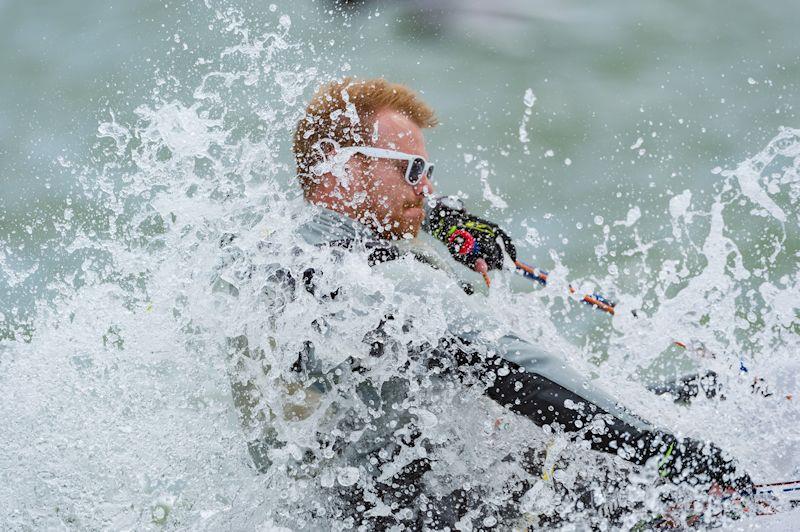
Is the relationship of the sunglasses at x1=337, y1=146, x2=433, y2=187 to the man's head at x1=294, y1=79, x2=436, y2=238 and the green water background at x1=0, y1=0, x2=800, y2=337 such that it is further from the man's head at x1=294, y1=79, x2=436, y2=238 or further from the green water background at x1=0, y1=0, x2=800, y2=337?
the green water background at x1=0, y1=0, x2=800, y2=337

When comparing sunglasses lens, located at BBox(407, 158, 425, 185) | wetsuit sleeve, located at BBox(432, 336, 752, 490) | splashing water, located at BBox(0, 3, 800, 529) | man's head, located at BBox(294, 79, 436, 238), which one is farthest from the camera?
sunglasses lens, located at BBox(407, 158, 425, 185)

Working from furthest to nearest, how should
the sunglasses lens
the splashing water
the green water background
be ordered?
the green water background
the sunglasses lens
the splashing water

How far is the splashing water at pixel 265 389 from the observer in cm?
264

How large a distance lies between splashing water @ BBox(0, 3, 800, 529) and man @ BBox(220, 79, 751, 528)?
0.01 m

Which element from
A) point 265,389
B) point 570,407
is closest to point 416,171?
point 265,389

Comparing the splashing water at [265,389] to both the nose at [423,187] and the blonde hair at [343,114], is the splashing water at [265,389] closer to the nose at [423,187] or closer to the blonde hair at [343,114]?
the blonde hair at [343,114]

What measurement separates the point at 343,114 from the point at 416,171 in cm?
30

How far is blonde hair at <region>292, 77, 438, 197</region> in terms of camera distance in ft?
9.29

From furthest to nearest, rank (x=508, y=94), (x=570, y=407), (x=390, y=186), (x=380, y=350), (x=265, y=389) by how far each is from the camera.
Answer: (x=508, y=94) < (x=390, y=186) < (x=265, y=389) < (x=380, y=350) < (x=570, y=407)

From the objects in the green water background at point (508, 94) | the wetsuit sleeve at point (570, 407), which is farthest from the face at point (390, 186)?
the green water background at point (508, 94)

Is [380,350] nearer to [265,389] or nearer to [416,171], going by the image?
[265,389]

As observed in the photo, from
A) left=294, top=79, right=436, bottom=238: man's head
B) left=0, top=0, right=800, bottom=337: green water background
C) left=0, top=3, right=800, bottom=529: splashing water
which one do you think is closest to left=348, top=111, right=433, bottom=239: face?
left=294, top=79, right=436, bottom=238: man's head

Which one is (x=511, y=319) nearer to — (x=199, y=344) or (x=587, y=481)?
(x=587, y=481)

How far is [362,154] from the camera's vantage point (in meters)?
2.81
